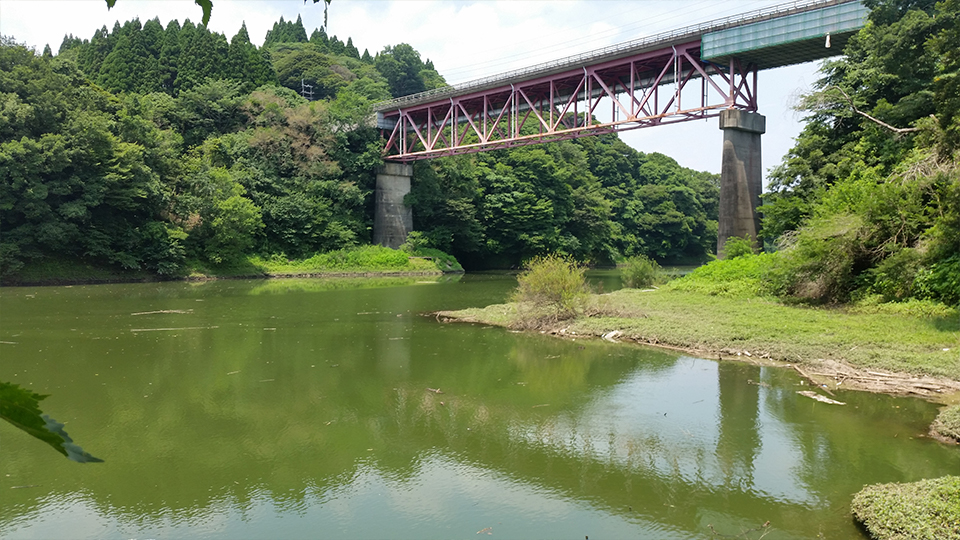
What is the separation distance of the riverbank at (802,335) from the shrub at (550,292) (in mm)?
275

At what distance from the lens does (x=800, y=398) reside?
9.18 metres

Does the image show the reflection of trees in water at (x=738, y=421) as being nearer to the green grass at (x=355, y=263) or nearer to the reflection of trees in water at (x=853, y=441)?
the reflection of trees in water at (x=853, y=441)

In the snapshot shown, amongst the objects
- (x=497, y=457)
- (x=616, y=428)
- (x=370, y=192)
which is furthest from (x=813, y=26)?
(x=370, y=192)

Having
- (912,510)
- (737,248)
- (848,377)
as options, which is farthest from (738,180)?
(912,510)

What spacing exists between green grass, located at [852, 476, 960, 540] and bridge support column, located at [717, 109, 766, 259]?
19.3m

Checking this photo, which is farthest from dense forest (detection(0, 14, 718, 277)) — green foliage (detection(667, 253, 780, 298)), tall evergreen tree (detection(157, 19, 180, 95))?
green foliage (detection(667, 253, 780, 298))

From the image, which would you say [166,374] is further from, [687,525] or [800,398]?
[800,398]

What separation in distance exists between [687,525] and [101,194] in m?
29.3

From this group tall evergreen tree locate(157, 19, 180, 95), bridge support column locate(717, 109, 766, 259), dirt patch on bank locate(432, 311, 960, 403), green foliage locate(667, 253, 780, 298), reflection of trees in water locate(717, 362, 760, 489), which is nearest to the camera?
reflection of trees in water locate(717, 362, 760, 489)

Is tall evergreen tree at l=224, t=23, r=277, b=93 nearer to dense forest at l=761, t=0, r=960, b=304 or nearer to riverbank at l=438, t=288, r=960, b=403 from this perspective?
riverbank at l=438, t=288, r=960, b=403

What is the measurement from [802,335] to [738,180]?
13.7m

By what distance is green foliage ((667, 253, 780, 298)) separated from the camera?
56.9 feet

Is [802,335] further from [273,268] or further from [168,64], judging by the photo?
[168,64]

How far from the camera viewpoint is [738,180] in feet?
79.5
